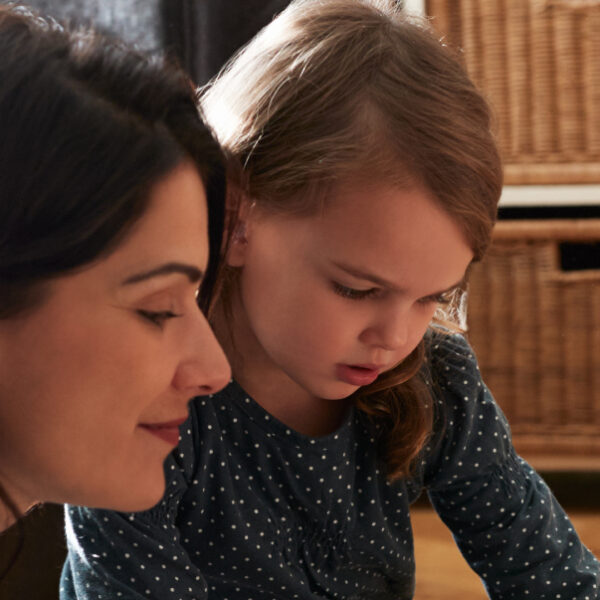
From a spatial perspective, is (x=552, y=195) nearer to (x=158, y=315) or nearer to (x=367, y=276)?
(x=367, y=276)

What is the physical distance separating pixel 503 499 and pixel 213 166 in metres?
0.56

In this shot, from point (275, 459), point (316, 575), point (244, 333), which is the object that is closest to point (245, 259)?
point (244, 333)

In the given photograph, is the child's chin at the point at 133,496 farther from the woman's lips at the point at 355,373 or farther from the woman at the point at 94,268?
the woman's lips at the point at 355,373

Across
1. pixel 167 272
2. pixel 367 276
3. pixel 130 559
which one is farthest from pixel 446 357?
pixel 167 272

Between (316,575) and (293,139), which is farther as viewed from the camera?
(316,575)

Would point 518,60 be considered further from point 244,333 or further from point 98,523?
point 98,523

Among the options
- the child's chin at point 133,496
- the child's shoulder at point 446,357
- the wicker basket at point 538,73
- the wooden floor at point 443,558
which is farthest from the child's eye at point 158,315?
the wicker basket at point 538,73

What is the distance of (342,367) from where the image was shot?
3.14 ft

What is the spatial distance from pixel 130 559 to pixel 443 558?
2.51 ft

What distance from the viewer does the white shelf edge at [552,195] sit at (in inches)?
65.2

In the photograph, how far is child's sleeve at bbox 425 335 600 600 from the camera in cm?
112

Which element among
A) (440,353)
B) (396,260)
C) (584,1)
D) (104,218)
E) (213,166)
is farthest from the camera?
(584,1)

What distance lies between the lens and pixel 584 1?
159 centimetres

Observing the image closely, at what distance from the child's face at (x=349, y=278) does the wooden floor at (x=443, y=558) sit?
62cm
